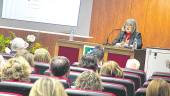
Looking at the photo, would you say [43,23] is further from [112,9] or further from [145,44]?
[145,44]

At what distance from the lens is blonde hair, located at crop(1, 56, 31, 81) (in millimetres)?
3631

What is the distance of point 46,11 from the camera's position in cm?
1039

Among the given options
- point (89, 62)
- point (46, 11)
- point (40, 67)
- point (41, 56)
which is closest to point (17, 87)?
point (40, 67)

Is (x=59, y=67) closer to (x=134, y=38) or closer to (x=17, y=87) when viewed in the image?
(x=17, y=87)

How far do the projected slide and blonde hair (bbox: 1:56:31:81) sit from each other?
6628mm

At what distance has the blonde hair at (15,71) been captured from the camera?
3631 mm

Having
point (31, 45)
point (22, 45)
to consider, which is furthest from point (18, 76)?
point (31, 45)

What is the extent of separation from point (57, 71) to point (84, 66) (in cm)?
102

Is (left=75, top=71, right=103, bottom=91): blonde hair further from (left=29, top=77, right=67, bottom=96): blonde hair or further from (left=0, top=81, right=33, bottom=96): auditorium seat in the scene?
(left=29, top=77, right=67, bottom=96): blonde hair

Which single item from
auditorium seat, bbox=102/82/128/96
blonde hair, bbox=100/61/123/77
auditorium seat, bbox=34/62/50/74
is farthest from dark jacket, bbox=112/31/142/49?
auditorium seat, bbox=102/82/128/96

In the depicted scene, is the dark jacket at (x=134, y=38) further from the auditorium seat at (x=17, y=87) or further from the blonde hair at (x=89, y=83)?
the auditorium seat at (x=17, y=87)

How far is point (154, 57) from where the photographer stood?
7273mm

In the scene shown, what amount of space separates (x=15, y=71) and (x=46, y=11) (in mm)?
6848

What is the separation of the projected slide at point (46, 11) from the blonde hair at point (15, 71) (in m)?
6.63
